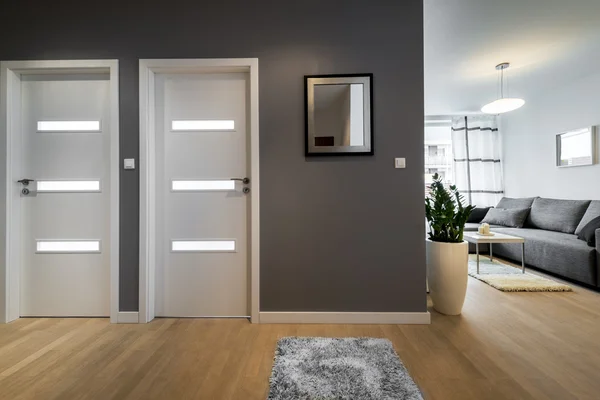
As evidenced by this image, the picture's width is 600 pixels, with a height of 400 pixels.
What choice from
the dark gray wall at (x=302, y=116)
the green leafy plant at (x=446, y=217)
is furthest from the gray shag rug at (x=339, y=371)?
the green leafy plant at (x=446, y=217)

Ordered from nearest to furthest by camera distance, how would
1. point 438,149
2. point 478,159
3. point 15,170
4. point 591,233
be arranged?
point 15,170
point 591,233
point 478,159
point 438,149

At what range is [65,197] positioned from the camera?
2.32m

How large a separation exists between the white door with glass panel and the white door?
49 centimetres

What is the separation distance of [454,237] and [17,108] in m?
3.83

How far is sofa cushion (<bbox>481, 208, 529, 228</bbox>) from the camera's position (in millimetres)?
4293

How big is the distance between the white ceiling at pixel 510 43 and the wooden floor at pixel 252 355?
2648 millimetres

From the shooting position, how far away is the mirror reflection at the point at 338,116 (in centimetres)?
219

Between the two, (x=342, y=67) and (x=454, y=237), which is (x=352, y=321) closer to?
(x=454, y=237)

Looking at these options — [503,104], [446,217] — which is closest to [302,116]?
[446,217]

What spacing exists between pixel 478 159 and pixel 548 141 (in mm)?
1177

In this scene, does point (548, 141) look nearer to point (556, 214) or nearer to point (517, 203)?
point (517, 203)

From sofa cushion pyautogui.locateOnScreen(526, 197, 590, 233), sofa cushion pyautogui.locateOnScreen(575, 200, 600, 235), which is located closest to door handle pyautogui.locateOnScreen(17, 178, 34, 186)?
sofa cushion pyautogui.locateOnScreen(575, 200, 600, 235)

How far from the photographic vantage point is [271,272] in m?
2.21

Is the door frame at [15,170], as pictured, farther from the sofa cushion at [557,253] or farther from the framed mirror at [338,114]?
the sofa cushion at [557,253]
